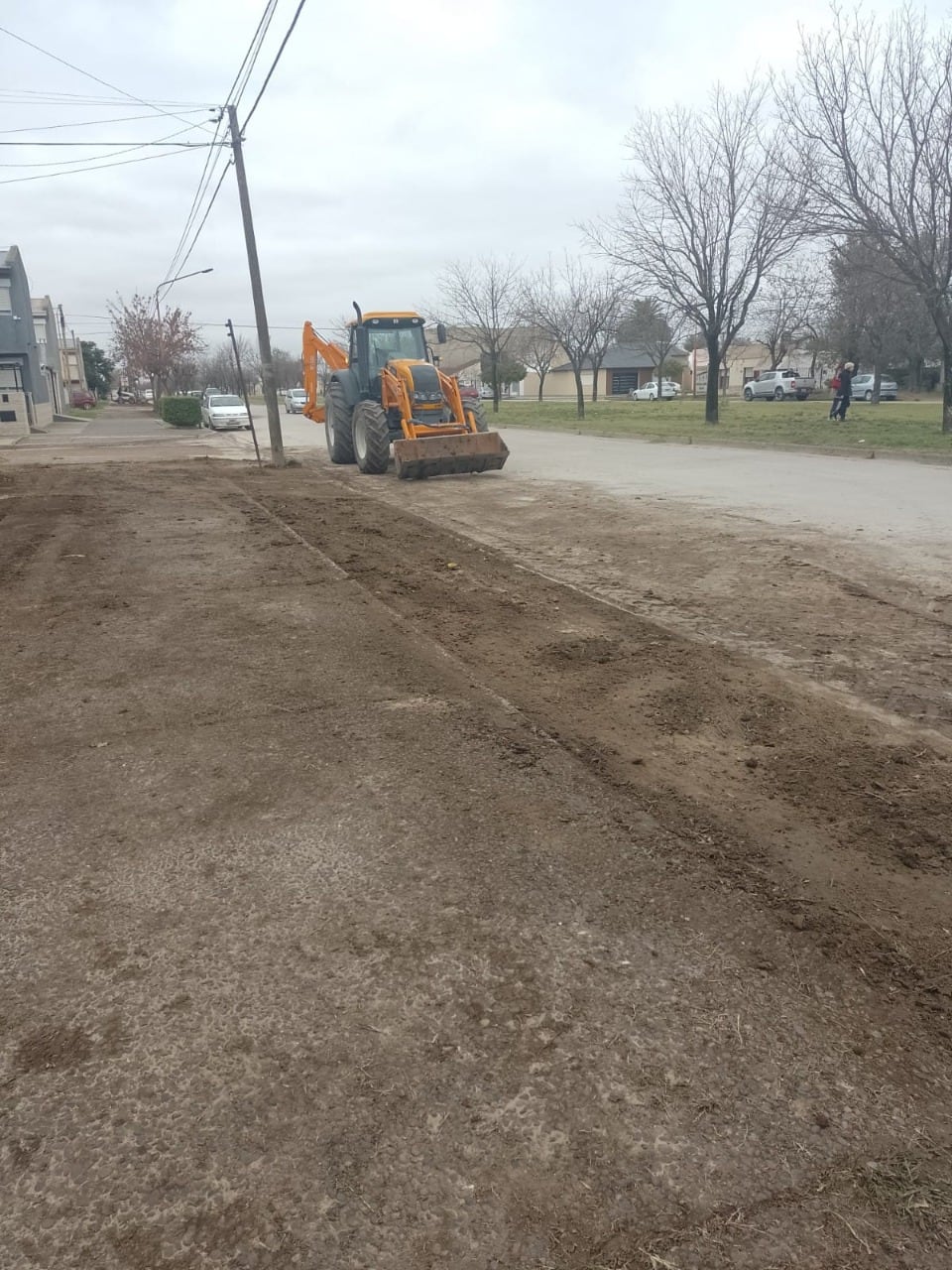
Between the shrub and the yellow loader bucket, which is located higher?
the shrub

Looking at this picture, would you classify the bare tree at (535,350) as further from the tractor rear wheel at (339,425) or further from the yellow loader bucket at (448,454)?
the yellow loader bucket at (448,454)

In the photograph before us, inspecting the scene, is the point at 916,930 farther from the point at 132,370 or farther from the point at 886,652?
the point at 132,370

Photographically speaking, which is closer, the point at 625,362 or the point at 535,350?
the point at 535,350

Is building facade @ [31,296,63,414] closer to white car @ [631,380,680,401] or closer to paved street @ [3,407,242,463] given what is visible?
paved street @ [3,407,242,463]

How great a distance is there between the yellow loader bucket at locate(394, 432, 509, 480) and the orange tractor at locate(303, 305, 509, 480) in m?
0.02

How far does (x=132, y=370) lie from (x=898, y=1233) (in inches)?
2931

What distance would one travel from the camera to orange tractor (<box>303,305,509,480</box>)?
15430 millimetres

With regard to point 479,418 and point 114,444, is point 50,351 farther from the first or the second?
point 479,418

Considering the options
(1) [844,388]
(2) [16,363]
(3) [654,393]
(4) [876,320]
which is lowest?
(1) [844,388]

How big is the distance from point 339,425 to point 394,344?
6.61ft

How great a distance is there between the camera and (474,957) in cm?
267

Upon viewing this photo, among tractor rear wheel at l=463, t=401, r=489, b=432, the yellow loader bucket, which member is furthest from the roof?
the yellow loader bucket

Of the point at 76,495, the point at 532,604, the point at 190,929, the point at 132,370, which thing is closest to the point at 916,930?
the point at 190,929

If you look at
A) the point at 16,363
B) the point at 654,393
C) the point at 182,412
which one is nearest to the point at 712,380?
the point at 182,412
